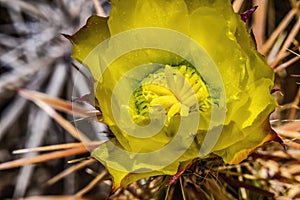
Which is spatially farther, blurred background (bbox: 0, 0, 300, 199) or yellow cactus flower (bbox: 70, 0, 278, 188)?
blurred background (bbox: 0, 0, 300, 199)

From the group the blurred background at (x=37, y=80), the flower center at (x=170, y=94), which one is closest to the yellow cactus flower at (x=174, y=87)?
the flower center at (x=170, y=94)

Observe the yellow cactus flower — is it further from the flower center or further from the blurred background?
the blurred background

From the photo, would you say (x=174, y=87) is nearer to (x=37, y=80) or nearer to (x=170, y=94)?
(x=170, y=94)

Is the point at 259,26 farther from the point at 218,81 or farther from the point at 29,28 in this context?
the point at 29,28

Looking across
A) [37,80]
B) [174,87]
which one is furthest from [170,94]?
[37,80]

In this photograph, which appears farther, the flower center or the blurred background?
the blurred background

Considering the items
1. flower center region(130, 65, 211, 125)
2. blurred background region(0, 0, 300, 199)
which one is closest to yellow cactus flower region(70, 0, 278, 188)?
flower center region(130, 65, 211, 125)

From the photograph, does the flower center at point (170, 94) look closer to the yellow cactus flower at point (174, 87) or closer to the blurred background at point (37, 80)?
the yellow cactus flower at point (174, 87)

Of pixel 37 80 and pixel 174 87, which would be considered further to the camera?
pixel 37 80
